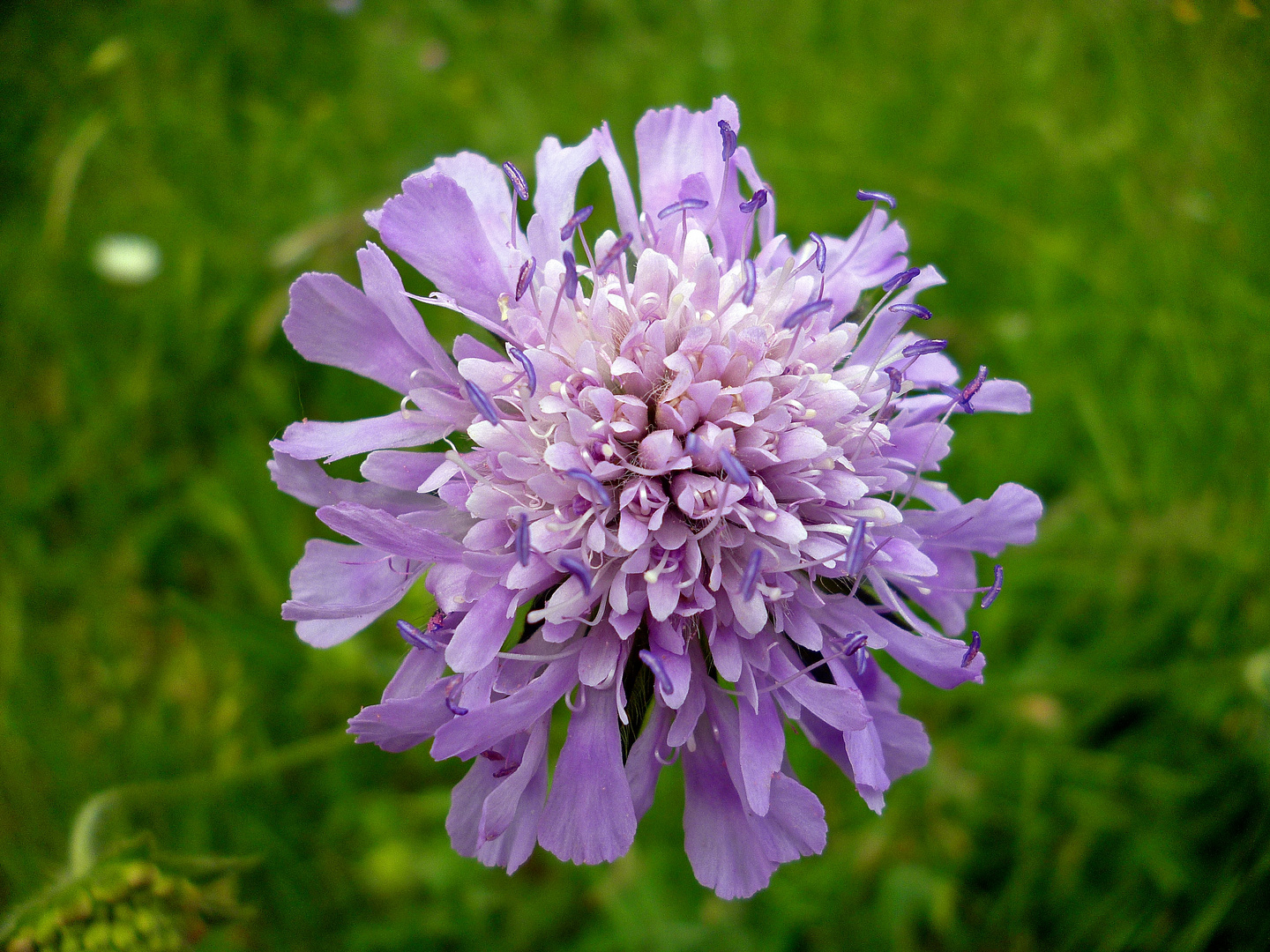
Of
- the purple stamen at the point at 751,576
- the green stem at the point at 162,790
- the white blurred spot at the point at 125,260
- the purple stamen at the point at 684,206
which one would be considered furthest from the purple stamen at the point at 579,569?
the white blurred spot at the point at 125,260

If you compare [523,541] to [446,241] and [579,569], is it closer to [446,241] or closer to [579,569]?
[579,569]

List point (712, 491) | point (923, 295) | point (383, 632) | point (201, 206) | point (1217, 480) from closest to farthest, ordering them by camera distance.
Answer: point (712, 491) → point (383, 632) → point (1217, 480) → point (923, 295) → point (201, 206)

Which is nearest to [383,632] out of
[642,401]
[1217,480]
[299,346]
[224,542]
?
[224,542]

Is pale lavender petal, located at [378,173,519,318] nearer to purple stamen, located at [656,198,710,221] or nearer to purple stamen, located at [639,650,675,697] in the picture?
purple stamen, located at [656,198,710,221]

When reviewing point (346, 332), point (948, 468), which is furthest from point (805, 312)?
point (948, 468)

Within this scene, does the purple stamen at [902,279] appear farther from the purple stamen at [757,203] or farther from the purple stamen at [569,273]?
the purple stamen at [569,273]

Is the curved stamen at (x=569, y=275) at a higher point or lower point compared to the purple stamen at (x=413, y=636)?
higher

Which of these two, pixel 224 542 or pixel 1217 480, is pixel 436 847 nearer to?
pixel 224 542

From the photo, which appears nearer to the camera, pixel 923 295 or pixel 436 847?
pixel 436 847
